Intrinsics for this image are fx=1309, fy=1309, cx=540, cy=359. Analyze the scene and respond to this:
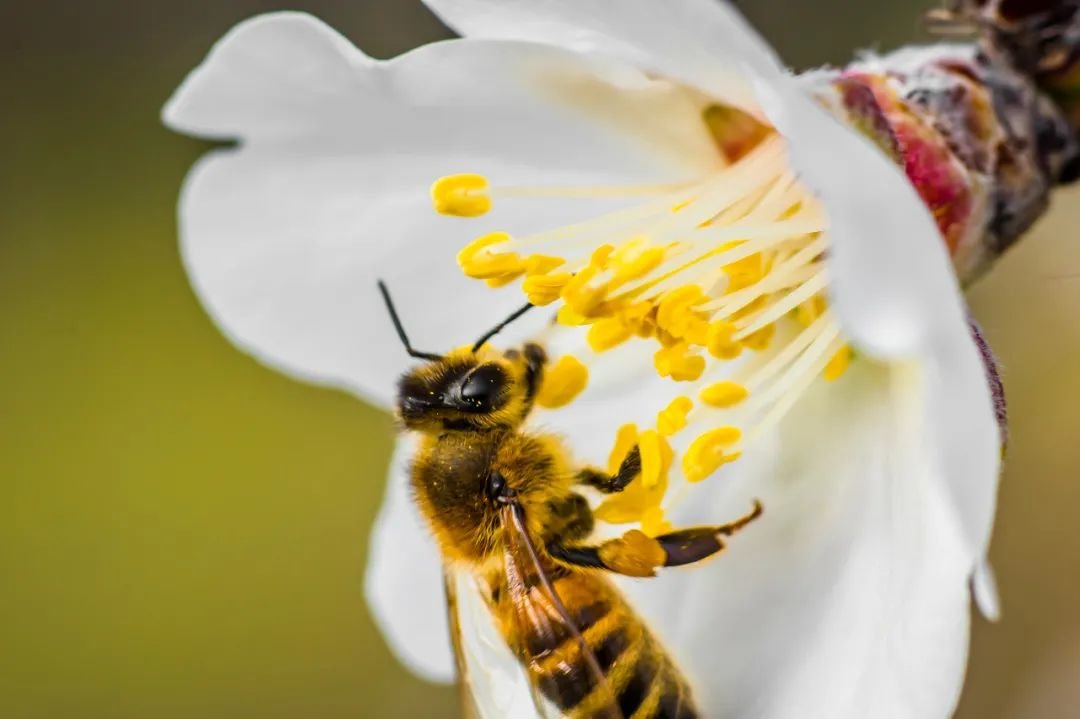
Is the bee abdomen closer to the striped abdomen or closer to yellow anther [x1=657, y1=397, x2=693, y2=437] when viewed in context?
the striped abdomen

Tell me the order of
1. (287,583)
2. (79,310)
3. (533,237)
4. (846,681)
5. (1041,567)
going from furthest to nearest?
1. (79,310)
2. (287,583)
3. (1041,567)
4. (533,237)
5. (846,681)

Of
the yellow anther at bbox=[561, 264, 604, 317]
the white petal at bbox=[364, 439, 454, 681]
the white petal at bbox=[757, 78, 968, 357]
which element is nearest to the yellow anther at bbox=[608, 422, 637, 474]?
the yellow anther at bbox=[561, 264, 604, 317]

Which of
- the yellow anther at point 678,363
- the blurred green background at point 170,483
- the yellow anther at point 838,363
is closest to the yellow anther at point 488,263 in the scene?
the yellow anther at point 678,363

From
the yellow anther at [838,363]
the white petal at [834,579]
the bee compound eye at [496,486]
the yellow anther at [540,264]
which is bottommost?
the white petal at [834,579]

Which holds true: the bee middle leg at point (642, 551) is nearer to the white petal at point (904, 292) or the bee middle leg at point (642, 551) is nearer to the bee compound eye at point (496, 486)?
the bee compound eye at point (496, 486)

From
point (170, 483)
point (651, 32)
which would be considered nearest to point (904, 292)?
point (651, 32)

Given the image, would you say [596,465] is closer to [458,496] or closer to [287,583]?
[458,496]

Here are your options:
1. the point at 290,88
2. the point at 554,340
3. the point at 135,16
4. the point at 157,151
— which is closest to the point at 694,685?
the point at 554,340
